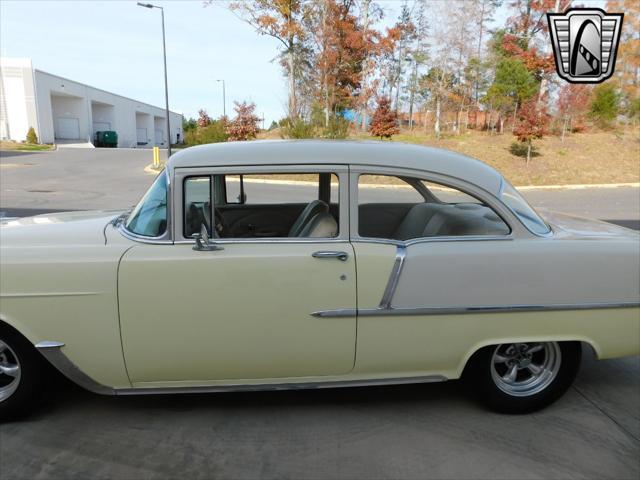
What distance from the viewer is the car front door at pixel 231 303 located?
8.27ft

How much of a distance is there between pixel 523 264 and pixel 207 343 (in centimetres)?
183

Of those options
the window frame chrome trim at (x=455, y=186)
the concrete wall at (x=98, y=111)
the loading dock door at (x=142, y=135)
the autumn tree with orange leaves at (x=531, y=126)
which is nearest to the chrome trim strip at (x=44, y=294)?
the window frame chrome trim at (x=455, y=186)

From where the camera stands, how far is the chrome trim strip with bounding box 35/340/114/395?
255cm

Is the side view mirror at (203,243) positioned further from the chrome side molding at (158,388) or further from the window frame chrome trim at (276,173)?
the chrome side molding at (158,388)

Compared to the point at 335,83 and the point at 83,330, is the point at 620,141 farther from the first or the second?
the point at 83,330

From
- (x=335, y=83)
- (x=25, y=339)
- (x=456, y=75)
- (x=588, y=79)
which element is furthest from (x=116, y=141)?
(x=25, y=339)

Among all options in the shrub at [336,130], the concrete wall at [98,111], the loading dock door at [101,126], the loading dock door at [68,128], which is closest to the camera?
the shrub at [336,130]

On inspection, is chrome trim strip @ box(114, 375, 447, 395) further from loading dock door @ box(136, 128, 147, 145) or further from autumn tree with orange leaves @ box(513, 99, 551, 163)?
loading dock door @ box(136, 128, 147, 145)

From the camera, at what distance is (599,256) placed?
8.84 feet

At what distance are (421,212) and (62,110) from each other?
54.6 meters

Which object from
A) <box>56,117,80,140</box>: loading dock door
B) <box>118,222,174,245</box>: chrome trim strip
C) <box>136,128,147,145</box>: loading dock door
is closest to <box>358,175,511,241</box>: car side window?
<box>118,222,174,245</box>: chrome trim strip

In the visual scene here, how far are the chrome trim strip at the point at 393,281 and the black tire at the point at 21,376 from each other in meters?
2.00

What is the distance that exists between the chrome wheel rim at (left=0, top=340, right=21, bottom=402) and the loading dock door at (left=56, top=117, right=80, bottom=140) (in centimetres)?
5314

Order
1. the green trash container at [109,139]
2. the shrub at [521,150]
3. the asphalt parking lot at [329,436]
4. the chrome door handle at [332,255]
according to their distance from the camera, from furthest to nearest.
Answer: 1. the green trash container at [109,139]
2. the shrub at [521,150]
3. the chrome door handle at [332,255]
4. the asphalt parking lot at [329,436]
